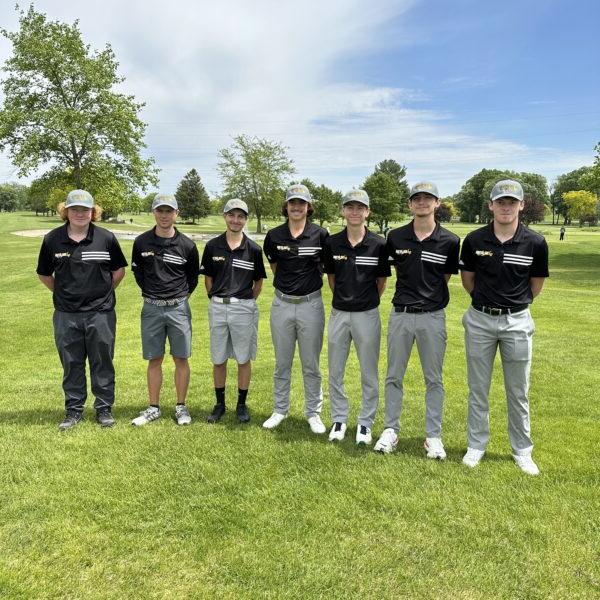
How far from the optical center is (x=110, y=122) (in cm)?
3259

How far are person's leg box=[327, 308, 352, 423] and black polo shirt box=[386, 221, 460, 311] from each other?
66 cm

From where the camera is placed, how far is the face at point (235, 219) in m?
5.27

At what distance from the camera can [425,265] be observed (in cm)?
463

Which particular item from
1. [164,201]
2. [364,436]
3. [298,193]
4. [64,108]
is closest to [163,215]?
[164,201]

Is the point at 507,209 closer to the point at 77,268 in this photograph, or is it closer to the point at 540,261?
the point at 540,261

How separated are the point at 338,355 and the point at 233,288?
4.33 feet

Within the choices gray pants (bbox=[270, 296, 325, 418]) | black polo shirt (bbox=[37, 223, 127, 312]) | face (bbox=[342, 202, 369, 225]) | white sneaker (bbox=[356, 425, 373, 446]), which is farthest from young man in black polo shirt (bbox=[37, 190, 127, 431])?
white sneaker (bbox=[356, 425, 373, 446])

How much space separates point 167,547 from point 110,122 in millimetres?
34026

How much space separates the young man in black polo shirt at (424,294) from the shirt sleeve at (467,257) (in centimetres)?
6

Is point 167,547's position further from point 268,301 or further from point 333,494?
point 268,301

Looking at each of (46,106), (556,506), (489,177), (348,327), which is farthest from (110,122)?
(489,177)

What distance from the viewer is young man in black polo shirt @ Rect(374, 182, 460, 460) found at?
4617 mm

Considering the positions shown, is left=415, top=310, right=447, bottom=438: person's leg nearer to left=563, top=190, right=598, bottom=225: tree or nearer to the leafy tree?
the leafy tree

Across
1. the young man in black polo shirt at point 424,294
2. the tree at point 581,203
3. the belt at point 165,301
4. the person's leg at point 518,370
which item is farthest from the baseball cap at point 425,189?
the tree at point 581,203
